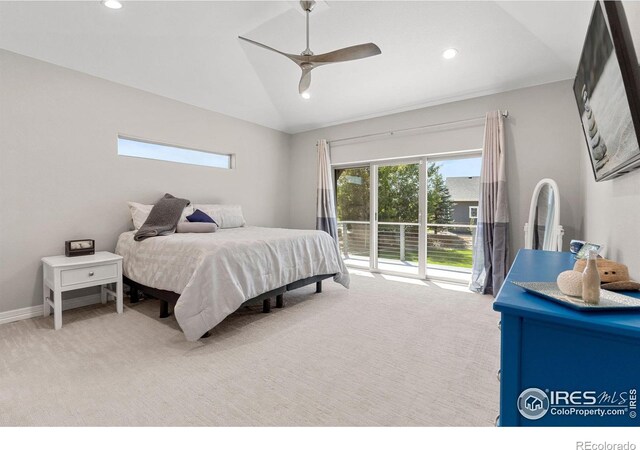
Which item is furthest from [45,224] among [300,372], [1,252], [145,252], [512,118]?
[512,118]

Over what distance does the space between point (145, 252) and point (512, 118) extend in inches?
177

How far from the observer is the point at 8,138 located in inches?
108

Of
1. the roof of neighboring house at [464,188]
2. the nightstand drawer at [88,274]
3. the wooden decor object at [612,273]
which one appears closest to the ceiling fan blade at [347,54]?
the wooden decor object at [612,273]

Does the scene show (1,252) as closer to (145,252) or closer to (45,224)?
(45,224)

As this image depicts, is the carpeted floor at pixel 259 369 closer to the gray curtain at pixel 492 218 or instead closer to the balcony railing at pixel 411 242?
the gray curtain at pixel 492 218

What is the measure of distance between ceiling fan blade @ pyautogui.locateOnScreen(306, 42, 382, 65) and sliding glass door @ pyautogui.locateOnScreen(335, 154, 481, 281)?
7.96 feet

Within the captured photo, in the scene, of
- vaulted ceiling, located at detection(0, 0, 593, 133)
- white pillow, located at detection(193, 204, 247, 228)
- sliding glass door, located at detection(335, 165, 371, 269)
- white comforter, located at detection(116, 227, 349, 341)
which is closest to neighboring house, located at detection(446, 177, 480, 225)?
vaulted ceiling, located at detection(0, 0, 593, 133)

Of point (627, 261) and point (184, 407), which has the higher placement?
point (627, 261)

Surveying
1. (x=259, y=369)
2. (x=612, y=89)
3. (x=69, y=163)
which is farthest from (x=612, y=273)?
(x=69, y=163)

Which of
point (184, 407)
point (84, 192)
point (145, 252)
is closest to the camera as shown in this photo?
point (184, 407)

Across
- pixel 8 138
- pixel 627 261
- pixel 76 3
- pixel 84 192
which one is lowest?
pixel 627 261

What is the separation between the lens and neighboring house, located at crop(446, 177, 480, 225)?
13.6 ft

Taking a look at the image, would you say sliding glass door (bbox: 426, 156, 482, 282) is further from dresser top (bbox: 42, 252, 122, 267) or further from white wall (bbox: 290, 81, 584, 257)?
dresser top (bbox: 42, 252, 122, 267)

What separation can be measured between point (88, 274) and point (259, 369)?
6.50ft
